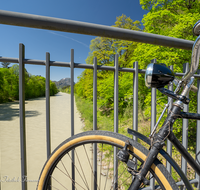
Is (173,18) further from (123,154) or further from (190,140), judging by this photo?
(123,154)

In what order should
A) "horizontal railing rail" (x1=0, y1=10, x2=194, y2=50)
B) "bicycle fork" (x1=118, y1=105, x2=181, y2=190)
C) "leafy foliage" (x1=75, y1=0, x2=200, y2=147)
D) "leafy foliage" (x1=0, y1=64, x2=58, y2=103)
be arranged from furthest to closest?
"leafy foliage" (x1=75, y1=0, x2=200, y2=147) → "leafy foliage" (x1=0, y1=64, x2=58, y2=103) → "horizontal railing rail" (x1=0, y1=10, x2=194, y2=50) → "bicycle fork" (x1=118, y1=105, x2=181, y2=190)

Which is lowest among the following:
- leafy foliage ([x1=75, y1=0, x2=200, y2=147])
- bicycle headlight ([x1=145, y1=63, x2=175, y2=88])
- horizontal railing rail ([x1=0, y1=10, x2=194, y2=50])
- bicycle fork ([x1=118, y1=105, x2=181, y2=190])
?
bicycle fork ([x1=118, y1=105, x2=181, y2=190])

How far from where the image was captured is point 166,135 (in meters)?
0.59

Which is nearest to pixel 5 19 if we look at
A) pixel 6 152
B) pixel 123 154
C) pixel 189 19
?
pixel 123 154

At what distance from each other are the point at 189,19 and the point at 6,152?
13066 mm

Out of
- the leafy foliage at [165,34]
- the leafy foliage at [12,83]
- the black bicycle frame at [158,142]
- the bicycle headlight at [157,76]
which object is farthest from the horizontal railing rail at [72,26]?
the leafy foliage at [165,34]

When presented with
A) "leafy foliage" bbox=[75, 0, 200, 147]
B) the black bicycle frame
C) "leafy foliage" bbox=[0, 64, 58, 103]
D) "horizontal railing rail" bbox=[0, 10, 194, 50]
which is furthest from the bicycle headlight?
"leafy foliage" bbox=[75, 0, 200, 147]

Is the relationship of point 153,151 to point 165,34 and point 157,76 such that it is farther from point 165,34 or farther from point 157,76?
point 165,34

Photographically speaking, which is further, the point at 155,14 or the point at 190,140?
the point at 155,14

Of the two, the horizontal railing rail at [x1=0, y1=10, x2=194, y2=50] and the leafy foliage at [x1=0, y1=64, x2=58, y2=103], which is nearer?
the horizontal railing rail at [x1=0, y1=10, x2=194, y2=50]

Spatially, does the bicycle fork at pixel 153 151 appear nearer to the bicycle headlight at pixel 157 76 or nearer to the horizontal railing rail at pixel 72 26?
the bicycle headlight at pixel 157 76

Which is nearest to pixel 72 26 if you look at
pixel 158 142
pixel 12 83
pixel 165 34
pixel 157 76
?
pixel 157 76

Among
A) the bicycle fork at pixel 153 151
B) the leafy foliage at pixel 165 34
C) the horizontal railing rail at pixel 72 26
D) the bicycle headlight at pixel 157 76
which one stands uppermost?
the leafy foliage at pixel 165 34

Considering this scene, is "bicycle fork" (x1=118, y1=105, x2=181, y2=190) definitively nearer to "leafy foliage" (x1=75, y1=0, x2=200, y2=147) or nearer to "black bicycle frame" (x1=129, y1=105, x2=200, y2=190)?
"black bicycle frame" (x1=129, y1=105, x2=200, y2=190)
